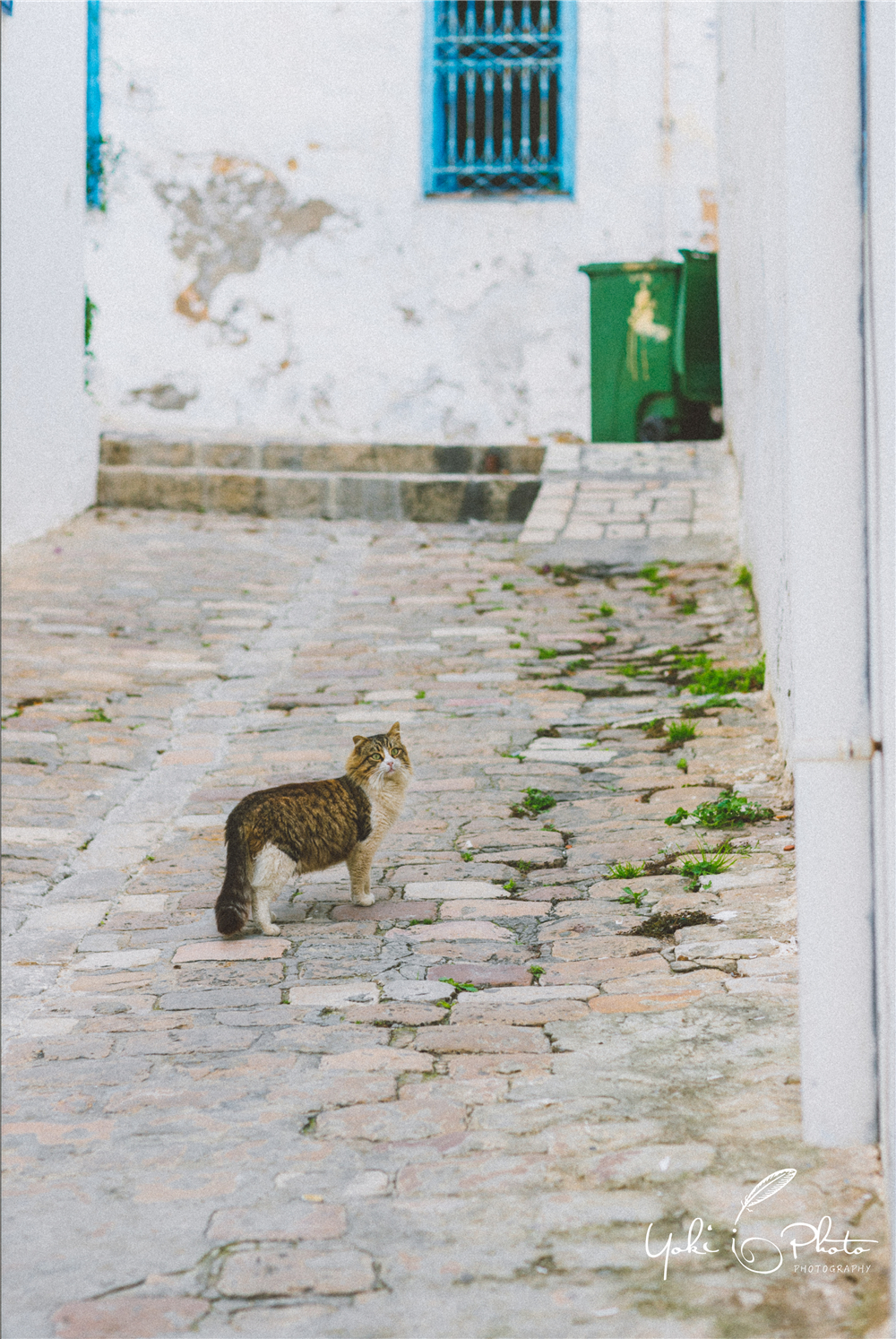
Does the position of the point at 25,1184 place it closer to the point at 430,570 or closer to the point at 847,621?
the point at 847,621

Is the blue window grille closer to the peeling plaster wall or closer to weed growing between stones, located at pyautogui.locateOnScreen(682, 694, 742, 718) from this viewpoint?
the peeling plaster wall

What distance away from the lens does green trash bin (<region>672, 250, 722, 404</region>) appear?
34.8ft

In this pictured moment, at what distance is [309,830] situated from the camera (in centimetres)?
388

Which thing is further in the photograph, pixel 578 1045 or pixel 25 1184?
pixel 578 1045

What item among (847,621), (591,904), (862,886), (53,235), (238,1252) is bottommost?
(238,1252)

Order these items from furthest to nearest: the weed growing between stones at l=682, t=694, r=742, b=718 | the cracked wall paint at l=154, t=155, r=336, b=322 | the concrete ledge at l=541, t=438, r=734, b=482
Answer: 1. the cracked wall paint at l=154, t=155, r=336, b=322
2. the concrete ledge at l=541, t=438, r=734, b=482
3. the weed growing between stones at l=682, t=694, r=742, b=718

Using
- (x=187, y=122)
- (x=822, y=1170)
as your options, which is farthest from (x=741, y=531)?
(x=187, y=122)

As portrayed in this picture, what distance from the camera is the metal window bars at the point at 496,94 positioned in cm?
1193

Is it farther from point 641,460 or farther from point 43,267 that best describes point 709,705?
point 43,267

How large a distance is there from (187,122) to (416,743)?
8.58 meters

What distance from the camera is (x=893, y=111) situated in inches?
82.4

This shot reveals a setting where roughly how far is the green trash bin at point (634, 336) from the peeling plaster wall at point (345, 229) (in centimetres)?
115
